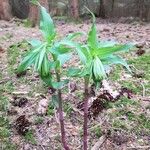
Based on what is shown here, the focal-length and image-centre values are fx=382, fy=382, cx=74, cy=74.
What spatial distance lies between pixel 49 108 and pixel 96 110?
1.25 ft

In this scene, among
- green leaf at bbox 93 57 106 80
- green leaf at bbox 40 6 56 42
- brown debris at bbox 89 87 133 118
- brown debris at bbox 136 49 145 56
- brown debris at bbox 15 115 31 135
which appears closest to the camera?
green leaf at bbox 93 57 106 80

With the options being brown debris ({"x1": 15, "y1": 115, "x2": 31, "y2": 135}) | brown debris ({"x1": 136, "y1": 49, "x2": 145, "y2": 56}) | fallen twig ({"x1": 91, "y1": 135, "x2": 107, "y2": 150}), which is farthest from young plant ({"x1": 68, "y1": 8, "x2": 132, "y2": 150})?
brown debris ({"x1": 136, "y1": 49, "x2": 145, "y2": 56})

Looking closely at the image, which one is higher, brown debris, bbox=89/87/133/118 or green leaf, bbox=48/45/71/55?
green leaf, bbox=48/45/71/55

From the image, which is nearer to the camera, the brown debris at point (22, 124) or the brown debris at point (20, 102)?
the brown debris at point (22, 124)

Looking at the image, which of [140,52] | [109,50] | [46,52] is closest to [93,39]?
[109,50]

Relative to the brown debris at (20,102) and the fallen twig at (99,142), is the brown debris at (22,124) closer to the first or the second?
the brown debris at (20,102)

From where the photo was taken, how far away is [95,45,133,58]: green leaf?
1810mm

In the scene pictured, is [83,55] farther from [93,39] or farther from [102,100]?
[102,100]

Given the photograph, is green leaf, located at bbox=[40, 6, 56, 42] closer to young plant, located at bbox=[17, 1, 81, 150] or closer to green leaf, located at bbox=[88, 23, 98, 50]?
young plant, located at bbox=[17, 1, 81, 150]

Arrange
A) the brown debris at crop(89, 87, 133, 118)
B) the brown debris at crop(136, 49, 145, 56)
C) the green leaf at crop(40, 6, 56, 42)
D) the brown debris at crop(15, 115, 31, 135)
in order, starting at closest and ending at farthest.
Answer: the green leaf at crop(40, 6, 56, 42) < the brown debris at crop(15, 115, 31, 135) < the brown debris at crop(89, 87, 133, 118) < the brown debris at crop(136, 49, 145, 56)

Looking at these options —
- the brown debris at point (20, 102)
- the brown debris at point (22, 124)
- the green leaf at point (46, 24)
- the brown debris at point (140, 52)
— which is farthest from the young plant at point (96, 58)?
the brown debris at point (140, 52)

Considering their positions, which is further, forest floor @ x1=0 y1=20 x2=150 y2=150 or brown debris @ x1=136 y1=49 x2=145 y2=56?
brown debris @ x1=136 y1=49 x2=145 y2=56

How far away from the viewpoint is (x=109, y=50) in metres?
1.82

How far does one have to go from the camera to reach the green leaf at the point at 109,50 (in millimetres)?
1810
